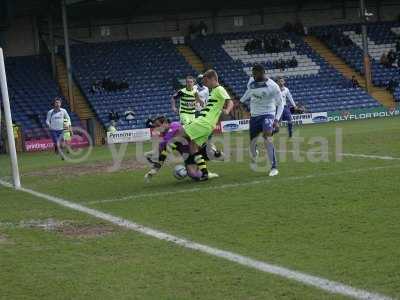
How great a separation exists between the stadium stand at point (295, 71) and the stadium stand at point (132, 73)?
1.89m

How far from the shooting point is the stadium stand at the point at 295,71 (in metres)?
36.5

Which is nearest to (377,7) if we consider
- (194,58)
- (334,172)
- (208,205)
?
(194,58)

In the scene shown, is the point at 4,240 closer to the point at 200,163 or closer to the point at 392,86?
the point at 200,163

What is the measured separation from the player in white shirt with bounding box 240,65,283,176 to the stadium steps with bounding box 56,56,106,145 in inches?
696

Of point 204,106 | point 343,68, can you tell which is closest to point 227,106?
point 204,106

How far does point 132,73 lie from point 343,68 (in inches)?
450

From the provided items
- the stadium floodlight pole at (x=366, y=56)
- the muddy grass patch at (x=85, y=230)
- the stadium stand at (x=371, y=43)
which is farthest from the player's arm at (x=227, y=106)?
the stadium stand at (x=371, y=43)

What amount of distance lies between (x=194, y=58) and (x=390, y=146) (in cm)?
2332

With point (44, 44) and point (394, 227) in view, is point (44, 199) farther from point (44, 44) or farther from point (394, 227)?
point (44, 44)

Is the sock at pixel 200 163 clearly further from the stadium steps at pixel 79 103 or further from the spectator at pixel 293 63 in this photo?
the spectator at pixel 293 63

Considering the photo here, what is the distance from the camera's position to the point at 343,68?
132ft

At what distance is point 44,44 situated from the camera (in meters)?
36.3

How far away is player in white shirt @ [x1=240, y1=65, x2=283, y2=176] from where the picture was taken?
12.5m

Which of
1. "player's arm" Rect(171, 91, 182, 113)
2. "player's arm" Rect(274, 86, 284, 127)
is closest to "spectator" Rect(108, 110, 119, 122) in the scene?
"player's arm" Rect(171, 91, 182, 113)
